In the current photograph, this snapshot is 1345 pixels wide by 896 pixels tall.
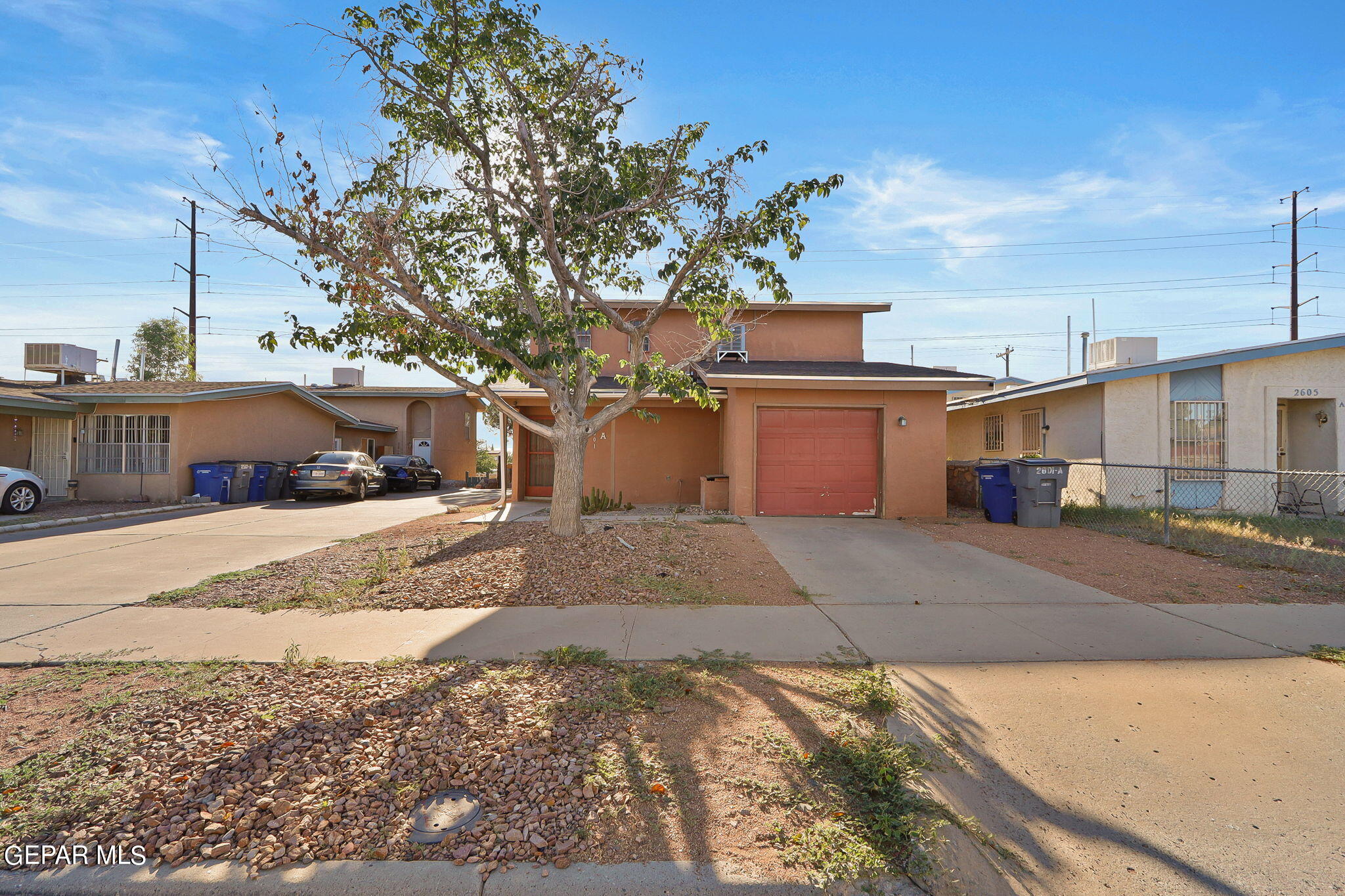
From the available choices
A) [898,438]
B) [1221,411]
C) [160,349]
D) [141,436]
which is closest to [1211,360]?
[1221,411]

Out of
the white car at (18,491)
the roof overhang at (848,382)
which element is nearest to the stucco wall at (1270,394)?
the roof overhang at (848,382)

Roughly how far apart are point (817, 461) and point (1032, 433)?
297 inches

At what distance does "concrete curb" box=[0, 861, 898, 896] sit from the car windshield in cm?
1707

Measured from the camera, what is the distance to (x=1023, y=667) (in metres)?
4.76

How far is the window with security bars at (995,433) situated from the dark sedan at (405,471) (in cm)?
1946

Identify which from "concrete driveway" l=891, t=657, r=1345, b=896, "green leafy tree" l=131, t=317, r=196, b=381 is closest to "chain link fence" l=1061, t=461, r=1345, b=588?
"concrete driveway" l=891, t=657, r=1345, b=896

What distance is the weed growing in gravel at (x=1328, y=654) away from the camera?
496cm

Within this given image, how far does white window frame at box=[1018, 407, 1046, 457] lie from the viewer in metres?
16.0

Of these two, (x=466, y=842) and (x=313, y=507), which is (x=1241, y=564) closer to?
(x=466, y=842)

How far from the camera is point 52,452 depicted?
56.9ft

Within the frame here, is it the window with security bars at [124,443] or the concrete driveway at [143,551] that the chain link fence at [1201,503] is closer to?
the concrete driveway at [143,551]

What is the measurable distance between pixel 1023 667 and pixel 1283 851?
6.73ft

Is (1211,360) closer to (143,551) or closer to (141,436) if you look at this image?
(143,551)

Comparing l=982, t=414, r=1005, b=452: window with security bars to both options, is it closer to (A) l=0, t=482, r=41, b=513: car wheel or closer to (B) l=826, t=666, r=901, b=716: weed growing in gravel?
(B) l=826, t=666, r=901, b=716: weed growing in gravel
